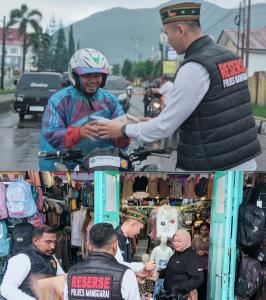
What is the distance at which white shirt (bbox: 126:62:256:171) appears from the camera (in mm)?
2766

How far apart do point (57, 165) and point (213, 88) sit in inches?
38.6

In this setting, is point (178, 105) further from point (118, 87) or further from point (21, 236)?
point (21, 236)

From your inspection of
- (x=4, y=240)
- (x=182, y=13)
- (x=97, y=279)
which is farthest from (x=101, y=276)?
(x=182, y=13)

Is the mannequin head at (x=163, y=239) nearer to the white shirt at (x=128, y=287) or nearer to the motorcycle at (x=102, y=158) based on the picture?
the motorcycle at (x=102, y=158)

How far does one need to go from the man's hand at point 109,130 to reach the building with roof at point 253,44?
66 cm

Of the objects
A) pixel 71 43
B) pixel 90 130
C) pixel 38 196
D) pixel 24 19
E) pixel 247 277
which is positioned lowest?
pixel 247 277

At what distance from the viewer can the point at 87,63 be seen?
298 cm

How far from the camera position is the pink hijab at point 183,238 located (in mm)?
3529

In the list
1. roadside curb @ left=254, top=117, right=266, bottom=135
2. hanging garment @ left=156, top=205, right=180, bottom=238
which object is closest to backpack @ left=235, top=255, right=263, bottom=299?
hanging garment @ left=156, top=205, right=180, bottom=238

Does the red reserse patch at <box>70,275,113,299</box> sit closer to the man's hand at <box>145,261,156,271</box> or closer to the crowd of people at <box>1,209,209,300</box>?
the crowd of people at <box>1,209,209,300</box>

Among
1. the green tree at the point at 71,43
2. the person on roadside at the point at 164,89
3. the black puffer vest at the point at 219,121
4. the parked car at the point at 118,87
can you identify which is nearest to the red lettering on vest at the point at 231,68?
the black puffer vest at the point at 219,121

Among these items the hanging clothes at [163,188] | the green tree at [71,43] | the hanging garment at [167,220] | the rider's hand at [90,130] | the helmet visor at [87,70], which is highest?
the green tree at [71,43]

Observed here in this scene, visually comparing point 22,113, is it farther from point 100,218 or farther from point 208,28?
point 208,28

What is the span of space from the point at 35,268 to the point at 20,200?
1.30 feet
